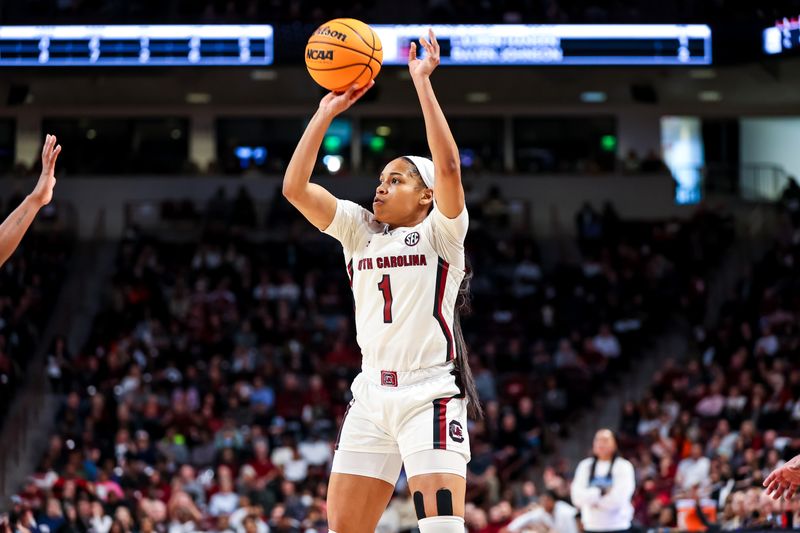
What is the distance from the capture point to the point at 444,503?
565 centimetres

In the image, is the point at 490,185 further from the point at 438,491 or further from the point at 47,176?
the point at 438,491

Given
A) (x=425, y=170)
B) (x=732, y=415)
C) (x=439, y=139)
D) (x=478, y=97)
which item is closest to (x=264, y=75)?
(x=478, y=97)

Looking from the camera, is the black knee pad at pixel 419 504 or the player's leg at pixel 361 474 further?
the player's leg at pixel 361 474

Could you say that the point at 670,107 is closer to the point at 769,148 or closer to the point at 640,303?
the point at 769,148

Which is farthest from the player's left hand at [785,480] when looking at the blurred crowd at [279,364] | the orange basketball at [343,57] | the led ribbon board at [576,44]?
the led ribbon board at [576,44]

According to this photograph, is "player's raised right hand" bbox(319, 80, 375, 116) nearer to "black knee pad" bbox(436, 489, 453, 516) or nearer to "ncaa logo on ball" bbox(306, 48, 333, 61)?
"ncaa logo on ball" bbox(306, 48, 333, 61)

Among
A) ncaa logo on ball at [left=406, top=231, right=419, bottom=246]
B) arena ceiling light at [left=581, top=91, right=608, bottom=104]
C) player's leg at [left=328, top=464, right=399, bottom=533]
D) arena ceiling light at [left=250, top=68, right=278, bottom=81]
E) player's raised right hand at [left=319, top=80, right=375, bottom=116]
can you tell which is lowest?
player's leg at [left=328, top=464, right=399, bottom=533]

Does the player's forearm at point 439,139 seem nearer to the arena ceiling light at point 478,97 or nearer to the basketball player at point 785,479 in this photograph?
the basketball player at point 785,479

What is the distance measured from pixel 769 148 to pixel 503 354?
13.4 metres

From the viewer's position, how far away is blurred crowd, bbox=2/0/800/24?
20.1 metres

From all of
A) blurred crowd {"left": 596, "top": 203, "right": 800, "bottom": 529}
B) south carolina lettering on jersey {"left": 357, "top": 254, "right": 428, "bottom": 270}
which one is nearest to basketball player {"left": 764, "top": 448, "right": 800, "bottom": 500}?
south carolina lettering on jersey {"left": 357, "top": 254, "right": 428, "bottom": 270}

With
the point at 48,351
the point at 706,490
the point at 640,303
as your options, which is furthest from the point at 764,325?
the point at 48,351

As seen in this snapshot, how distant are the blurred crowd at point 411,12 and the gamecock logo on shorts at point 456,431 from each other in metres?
15.0

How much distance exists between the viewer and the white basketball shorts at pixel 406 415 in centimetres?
579
